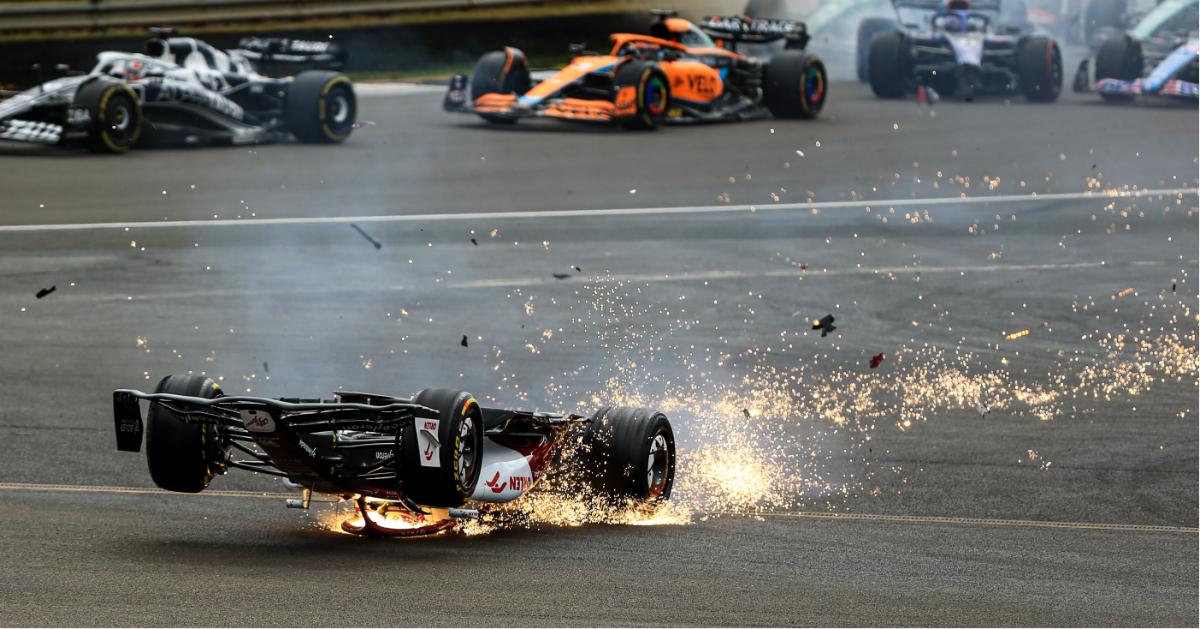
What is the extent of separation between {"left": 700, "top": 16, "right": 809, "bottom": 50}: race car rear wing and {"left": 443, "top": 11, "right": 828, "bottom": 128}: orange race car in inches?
0.8

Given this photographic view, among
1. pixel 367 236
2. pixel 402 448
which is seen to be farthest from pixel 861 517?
pixel 367 236

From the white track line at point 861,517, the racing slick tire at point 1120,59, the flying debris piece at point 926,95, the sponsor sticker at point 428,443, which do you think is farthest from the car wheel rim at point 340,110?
the sponsor sticker at point 428,443

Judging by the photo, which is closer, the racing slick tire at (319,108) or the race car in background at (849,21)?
the racing slick tire at (319,108)

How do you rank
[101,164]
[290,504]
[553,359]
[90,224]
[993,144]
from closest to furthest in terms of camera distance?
[290,504], [553,359], [90,224], [101,164], [993,144]

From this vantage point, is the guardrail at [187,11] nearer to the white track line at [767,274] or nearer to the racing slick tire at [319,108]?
the racing slick tire at [319,108]

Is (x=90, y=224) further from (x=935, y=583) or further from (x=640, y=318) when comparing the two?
(x=935, y=583)

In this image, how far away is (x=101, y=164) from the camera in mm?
19297

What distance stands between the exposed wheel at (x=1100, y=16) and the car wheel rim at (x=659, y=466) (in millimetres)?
25358

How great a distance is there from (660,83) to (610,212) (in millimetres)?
5583

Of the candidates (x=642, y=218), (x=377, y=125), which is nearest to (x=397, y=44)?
(x=377, y=125)

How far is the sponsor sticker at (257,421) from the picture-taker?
7105mm

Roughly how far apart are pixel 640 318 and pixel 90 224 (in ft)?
20.4

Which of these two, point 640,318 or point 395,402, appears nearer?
point 395,402

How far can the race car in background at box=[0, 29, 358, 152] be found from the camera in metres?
19.5
